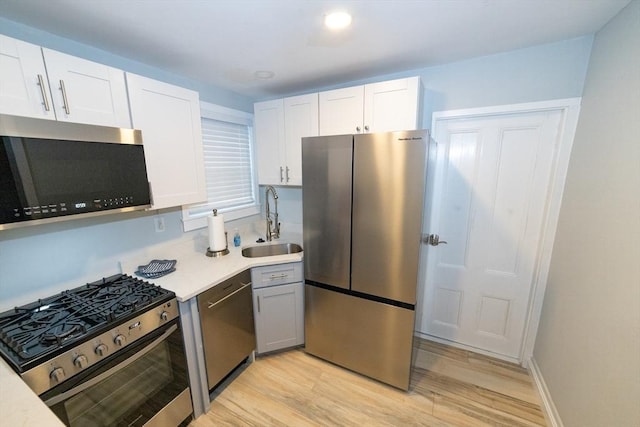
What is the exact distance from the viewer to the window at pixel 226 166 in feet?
7.68

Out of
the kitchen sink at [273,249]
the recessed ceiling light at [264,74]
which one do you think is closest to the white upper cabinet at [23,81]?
the recessed ceiling light at [264,74]

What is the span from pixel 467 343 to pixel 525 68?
233cm

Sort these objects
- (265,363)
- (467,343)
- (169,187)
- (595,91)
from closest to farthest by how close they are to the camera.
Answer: (595,91) < (169,187) < (265,363) < (467,343)

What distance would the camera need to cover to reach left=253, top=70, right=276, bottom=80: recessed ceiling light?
2.06 meters

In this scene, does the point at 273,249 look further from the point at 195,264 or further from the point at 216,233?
the point at 195,264

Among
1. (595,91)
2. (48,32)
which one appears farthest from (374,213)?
(48,32)

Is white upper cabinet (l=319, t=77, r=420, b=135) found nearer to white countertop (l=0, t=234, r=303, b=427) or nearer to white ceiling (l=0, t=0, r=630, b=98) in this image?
white ceiling (l=0, t=0, r=630, b=98)

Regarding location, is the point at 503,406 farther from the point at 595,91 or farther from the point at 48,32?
the point at 48,32

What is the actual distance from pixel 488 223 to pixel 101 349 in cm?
266

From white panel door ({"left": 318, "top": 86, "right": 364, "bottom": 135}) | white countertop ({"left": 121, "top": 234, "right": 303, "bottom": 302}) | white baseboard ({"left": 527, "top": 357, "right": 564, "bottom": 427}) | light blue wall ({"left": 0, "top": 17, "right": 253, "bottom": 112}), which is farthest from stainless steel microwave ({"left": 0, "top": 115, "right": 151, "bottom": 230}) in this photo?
white baseboard ({"left": 527, "top": 357, "right": 564, "bottom": 427})

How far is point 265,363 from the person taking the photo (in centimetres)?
215

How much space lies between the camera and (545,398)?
1713mm

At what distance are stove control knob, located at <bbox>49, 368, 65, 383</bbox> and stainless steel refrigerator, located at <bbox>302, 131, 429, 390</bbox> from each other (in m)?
1.41

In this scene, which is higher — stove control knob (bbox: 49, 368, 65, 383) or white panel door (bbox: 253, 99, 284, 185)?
white panel door (bbox: 253, 99, 284, 185)
